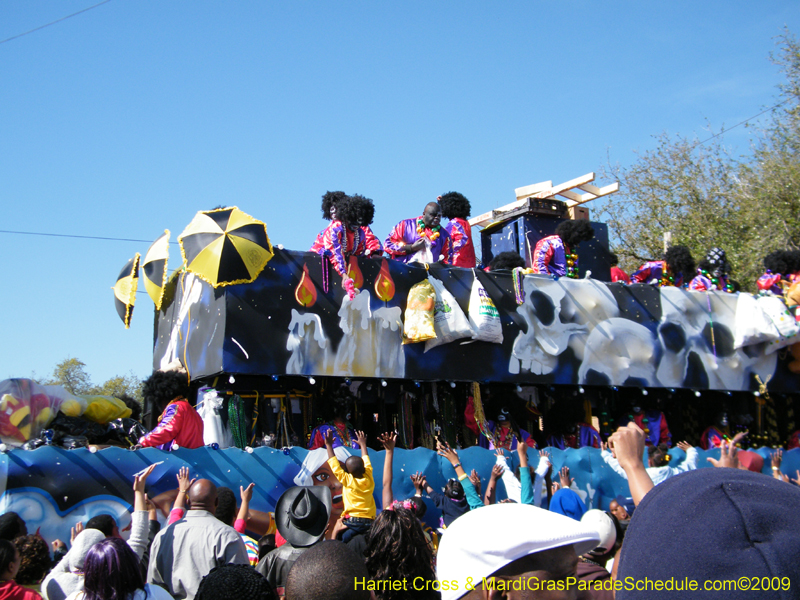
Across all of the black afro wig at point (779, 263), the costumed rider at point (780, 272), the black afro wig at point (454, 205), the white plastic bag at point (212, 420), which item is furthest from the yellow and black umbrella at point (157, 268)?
the black afro wig at point (779, 263)

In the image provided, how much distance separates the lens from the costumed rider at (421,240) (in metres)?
9.44

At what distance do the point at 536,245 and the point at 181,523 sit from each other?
751 cm

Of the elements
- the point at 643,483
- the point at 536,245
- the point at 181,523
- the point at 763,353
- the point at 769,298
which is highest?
the point at 536,245

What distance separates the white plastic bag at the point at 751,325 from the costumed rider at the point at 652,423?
64.9 inches

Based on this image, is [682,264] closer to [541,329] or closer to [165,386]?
[541,329]

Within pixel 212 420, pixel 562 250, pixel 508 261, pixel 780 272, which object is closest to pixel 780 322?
pixel 780 272

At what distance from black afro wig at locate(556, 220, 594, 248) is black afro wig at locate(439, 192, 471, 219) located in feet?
5.36

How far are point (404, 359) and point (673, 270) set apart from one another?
552cm

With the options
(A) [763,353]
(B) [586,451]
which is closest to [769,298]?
(A) [763,353]

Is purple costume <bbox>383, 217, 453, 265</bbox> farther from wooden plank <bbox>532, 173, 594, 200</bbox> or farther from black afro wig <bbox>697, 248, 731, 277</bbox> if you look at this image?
black afro wig <bbox>697, 248, 731, 277</bbox>

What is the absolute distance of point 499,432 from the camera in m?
9.39

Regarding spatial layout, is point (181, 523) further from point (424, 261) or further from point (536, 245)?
point (536, 245)

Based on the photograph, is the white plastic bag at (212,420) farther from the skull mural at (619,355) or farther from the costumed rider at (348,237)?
the skull mural at (619,355)

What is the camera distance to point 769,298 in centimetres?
1108
